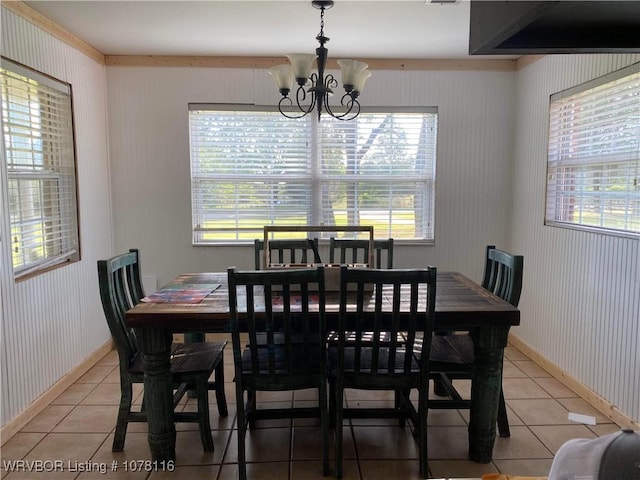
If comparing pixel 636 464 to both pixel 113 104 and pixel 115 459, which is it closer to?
pixel 115 459

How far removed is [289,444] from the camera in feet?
7.73

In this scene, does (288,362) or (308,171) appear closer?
(288,362)

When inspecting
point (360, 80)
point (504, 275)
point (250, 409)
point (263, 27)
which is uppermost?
point (263, 27)

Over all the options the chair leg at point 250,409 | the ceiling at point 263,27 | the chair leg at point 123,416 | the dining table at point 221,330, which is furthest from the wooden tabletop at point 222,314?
the ceiling at point 263,27

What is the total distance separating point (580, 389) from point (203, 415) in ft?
7.65

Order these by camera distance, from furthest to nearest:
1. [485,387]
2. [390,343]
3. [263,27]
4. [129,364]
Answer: [263,27] → [129,364] → [485,387] → [390,343]

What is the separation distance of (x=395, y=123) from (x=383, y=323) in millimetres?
2256

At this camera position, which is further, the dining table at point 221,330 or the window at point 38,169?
the window at point 38,169

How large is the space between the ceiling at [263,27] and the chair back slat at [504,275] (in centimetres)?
145

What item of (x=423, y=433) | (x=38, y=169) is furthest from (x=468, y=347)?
(x=38, y=169)

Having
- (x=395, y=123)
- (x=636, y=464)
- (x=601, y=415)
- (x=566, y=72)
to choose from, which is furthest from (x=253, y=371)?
(x=566, y=72)

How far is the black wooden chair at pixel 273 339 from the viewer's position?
189cm

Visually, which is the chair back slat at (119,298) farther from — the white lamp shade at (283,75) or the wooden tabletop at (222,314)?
the white lamp shade at (283,75)

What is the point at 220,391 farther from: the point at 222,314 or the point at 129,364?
the point at 222,314
